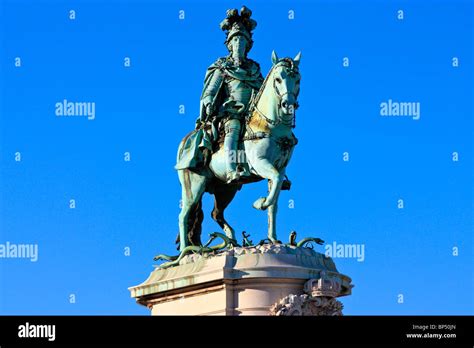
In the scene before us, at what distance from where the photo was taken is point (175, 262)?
123ft

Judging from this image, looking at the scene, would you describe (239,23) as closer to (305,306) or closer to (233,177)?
(233,177)

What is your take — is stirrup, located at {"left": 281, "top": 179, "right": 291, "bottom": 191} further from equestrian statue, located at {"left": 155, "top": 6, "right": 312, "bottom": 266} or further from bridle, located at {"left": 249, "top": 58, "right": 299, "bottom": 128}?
bridle, located at {"left": 249, "top": 58, "right": 299, "bottom": 128}

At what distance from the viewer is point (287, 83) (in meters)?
35.7

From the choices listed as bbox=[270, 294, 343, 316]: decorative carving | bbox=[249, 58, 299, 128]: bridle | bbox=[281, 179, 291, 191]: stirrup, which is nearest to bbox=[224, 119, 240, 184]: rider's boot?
bbox=[249, 58, 299, 128]: bridle

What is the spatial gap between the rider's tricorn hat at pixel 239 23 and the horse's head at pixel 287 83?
100.0 inches

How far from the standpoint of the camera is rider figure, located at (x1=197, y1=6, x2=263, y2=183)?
37250 millimetres

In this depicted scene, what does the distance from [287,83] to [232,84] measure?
102 inches

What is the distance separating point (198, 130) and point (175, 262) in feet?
11.2

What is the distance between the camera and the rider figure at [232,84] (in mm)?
37250

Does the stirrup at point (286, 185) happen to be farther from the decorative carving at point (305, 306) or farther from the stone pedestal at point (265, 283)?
the decorative carving at point (305, 306)
